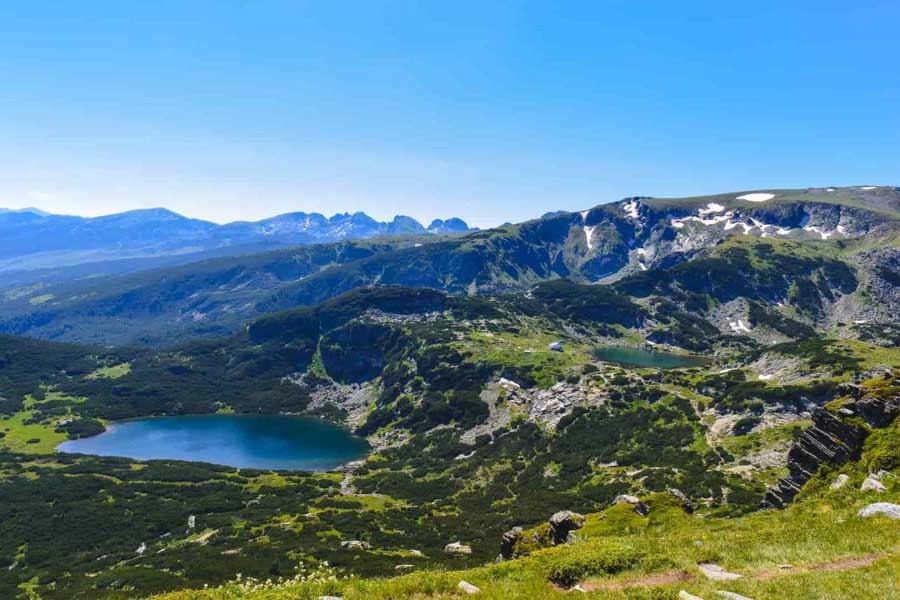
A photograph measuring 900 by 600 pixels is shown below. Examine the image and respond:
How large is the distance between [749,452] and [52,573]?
147 metres

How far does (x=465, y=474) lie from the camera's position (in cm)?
14600

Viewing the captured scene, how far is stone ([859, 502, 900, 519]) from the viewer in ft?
71.7

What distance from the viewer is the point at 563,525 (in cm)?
3656

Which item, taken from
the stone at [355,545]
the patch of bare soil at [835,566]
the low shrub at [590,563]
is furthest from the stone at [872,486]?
the stone at [355,545]

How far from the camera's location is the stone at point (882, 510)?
21.9 m

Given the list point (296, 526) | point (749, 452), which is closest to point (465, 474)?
point (296, 526)

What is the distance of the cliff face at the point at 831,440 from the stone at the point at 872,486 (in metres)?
14.2

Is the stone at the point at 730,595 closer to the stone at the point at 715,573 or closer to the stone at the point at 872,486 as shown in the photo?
the stone at the point at 715,573

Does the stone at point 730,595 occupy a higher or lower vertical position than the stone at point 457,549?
higher

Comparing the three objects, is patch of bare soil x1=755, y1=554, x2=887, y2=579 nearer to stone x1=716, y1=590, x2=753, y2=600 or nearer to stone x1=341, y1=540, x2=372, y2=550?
stone x1=716, y1=590, x2=753, y2=600

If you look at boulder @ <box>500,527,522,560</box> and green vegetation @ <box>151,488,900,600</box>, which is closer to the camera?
green vegetation @ <box>151,488,900,600</box>

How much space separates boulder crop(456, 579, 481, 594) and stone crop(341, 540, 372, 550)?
261ft

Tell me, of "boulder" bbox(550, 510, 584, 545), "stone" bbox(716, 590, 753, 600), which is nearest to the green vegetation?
"stone" bbox(716, 590, 753, 600)

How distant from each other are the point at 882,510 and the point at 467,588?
64.9ft
